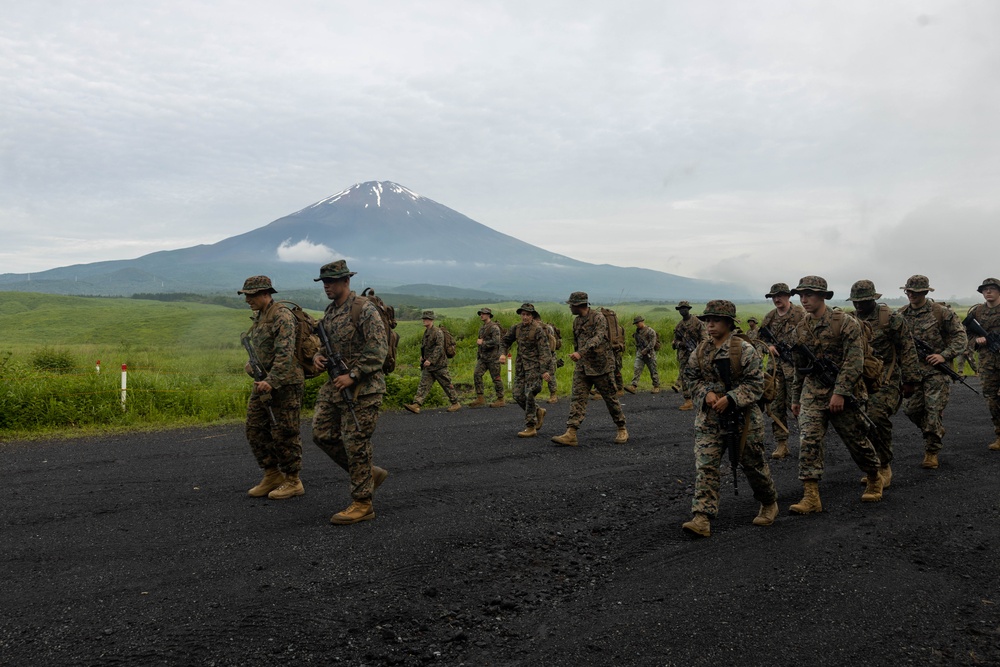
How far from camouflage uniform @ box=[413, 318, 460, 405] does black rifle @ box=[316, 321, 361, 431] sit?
23.0 feet

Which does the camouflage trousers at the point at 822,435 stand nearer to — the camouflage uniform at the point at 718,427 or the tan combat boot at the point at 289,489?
the camouflage uniform at the point at 718,427

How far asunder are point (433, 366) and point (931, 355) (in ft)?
27.6

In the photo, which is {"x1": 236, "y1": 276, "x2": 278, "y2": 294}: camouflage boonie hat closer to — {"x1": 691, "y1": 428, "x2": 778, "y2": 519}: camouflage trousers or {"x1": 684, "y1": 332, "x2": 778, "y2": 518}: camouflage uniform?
{"x1": 684, "y1": 332, "x2": 778, "y2": 518}: camouflage uniform

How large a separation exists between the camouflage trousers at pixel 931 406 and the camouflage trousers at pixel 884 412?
39.8 inches

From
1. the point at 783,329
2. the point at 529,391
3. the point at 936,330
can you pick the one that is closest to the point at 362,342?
the point at 529,391

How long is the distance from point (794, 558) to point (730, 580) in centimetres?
75

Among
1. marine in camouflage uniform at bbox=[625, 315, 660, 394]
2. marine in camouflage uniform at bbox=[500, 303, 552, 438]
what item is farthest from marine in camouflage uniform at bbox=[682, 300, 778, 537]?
marine in camouflage uniform at bbox=[625, 315, 660, 394]

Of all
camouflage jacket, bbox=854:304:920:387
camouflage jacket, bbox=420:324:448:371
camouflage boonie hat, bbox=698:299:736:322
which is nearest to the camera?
camouflage boonie hat, bbox=698:299:736:322

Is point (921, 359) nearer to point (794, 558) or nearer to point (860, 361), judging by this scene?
point (860, 361)

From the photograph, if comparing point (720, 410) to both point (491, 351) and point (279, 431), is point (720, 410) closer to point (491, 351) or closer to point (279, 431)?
point (279, 431)

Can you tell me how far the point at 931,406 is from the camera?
802cm

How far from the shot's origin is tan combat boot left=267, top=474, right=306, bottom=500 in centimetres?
651

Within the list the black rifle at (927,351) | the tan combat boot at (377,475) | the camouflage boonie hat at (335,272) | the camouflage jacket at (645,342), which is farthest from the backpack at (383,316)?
the camouflage jacket at (645,342)

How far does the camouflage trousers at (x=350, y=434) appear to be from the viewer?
5.88 m
